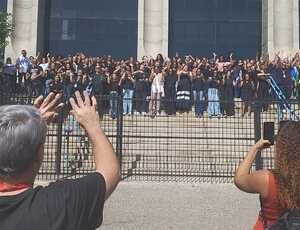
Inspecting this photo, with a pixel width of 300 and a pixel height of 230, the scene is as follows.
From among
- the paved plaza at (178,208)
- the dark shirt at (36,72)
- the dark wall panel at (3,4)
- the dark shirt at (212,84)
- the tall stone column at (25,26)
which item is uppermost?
the dark wall panel at (3,4)

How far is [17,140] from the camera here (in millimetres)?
2230

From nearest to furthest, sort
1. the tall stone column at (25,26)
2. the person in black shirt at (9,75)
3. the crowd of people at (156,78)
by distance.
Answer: the crowd of people at (156,78)
the person in black shirt at (9,75)
the tall stone column at (25,26)

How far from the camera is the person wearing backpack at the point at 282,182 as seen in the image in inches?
124

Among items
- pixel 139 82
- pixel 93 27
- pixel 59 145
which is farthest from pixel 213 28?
pixel 59 145

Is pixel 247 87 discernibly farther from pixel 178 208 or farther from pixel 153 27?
pixel 178 208

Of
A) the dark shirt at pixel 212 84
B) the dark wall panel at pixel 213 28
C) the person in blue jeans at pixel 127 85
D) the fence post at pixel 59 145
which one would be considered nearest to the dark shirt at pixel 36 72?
the person in blue jeans at pixel 127 85

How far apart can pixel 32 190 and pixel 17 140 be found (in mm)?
222

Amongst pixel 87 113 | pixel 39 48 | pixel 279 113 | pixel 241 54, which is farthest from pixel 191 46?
pixel 87 113

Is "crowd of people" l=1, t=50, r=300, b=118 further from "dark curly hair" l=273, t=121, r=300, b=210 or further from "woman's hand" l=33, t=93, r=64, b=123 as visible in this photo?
"woman's hand" l=33, t=93, r=64, b=123

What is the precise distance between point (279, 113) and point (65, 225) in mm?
11097

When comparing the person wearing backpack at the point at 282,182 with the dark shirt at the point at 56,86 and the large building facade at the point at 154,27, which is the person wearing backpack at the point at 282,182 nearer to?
the dark shirt at the point at 56,86

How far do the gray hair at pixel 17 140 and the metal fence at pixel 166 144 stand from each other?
9.51 metres

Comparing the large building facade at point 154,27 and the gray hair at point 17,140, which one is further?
the large building facade at point 154,27

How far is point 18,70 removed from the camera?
61.1 ft
